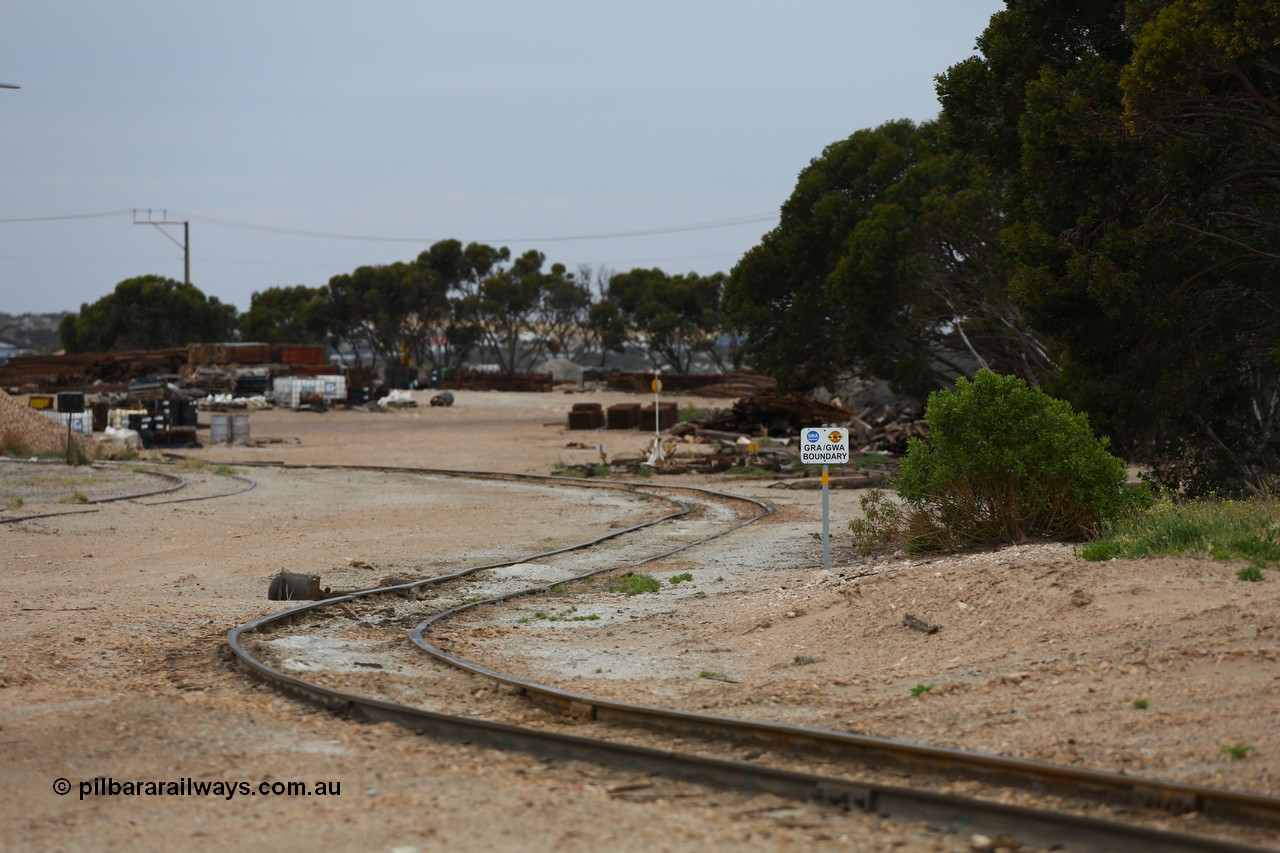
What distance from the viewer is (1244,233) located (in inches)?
748

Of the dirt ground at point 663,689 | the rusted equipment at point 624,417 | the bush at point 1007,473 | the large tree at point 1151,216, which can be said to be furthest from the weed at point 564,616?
the rusted equipment at point 624,417

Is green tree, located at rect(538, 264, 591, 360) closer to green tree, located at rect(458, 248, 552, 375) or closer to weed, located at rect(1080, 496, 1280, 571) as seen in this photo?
green tree, located at rect(458, 248, 552, 375)

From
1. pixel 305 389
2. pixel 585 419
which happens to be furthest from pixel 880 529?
pixel 305 389

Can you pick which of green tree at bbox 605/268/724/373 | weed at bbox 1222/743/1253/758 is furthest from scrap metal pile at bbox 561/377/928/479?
green tree at bbox 605/268/724/373

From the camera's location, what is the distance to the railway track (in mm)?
5859

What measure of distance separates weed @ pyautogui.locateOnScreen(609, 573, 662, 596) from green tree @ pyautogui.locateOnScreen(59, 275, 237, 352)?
114289 millimetres

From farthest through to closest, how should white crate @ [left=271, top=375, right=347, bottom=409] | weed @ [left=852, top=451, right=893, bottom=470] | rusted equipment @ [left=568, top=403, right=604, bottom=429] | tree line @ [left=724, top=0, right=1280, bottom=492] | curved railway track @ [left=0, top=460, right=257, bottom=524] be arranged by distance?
white crate @ [left=271, top=375, right=347, bottom=409]
rusted equipment @ [left=568, top=403, right=604, bottom=429]
weed @ [left=852, top=451, right=893, bottom=470]
curved railway track @ [left=0, top=460, right=257, bottom=524]
tree line @ [left=724, top=0, right=1280, bottom=492]

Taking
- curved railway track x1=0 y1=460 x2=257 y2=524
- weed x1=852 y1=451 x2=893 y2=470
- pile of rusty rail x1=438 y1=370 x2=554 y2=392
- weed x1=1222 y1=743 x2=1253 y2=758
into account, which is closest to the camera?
weed x1=1222 y1=743 x2=1253 y2=758

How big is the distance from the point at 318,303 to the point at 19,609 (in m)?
108

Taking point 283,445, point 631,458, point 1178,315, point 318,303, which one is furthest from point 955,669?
point 318,303

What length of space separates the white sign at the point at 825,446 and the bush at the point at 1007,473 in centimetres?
93

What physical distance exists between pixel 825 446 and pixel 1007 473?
1.98 meters

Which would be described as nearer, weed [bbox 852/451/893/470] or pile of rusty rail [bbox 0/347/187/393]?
weed [bbox 852/451/893/470]

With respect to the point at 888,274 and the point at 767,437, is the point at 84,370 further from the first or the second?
the point at 888,274
